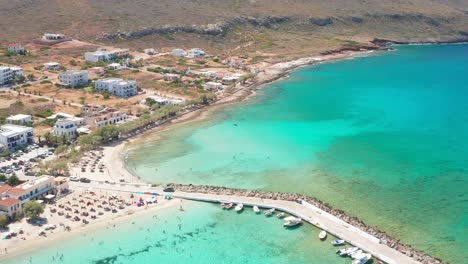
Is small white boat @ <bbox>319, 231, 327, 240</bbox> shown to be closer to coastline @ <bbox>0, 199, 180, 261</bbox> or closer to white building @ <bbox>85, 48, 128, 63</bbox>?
coastline @ <bbox>0, 199, 180, 261</bbox>

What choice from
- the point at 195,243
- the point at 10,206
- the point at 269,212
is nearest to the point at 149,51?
the point at 10,206

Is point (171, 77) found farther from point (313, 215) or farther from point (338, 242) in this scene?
point (338, 242)

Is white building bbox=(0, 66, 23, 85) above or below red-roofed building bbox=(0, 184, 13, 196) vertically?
above

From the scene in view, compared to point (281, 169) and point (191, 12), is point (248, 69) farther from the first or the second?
point (281, 169)

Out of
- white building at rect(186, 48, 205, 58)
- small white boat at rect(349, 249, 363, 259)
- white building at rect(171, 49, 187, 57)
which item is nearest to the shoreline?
small white boat at rect(349, 249, 363, 259)

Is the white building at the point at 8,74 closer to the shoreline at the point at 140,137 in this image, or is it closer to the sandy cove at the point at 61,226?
the shoreline at the point at 140,137

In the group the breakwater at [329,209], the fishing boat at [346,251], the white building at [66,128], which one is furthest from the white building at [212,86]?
the fishing boat at [346,251]
